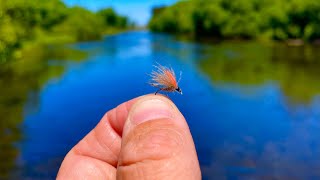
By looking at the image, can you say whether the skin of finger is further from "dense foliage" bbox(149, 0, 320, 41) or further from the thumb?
"dense foliage" bbox(149, 0, 320, 41)

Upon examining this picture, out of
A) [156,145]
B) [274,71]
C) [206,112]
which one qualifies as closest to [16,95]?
[206,112]

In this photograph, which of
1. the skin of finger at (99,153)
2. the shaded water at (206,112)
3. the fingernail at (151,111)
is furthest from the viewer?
the shaded water at (206,112)

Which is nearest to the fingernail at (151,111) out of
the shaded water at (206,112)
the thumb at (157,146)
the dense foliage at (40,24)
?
the thumb at (157,146)

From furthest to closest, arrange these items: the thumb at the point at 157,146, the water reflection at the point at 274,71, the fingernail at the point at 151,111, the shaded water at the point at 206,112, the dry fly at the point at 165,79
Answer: the water reflection at the point at 274,71 → the shaded water at the point at 206,112 → the dry fly at the point at 165,79 → the fingernail at the point at 151,111 → the thumb at the point at 157,146

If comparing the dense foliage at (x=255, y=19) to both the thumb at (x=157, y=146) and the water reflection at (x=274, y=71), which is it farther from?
the thumb at (x=157, y=146)

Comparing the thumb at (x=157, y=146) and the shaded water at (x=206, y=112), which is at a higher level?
the thumb at (x=157, y=146)

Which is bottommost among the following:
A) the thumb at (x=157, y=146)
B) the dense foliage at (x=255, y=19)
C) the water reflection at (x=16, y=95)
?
the water reflection at (x=16, y=95)

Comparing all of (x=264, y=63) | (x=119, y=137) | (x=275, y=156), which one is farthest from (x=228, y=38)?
(x=119, y=137)

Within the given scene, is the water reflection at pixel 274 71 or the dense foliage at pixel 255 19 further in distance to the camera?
the dense foliage at pixel 255 19

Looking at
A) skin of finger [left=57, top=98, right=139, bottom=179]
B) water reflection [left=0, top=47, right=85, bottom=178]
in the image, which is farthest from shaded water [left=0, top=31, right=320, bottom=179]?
skin of finger [left=57, top=98, right=139, bottom=179]
